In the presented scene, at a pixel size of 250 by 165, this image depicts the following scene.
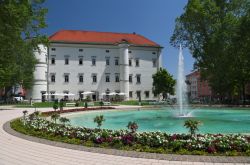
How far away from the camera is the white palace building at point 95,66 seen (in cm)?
7081

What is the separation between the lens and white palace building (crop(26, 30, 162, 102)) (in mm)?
70812

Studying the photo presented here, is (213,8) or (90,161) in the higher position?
(213,8)

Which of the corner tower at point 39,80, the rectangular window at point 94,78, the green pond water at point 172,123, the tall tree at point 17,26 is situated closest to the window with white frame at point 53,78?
the corner tower at point 39,80

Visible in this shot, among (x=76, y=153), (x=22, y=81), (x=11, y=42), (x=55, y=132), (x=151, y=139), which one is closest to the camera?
(x=76, y=153)

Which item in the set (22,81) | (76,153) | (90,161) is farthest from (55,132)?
(22,81)

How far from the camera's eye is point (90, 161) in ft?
A: 29.3

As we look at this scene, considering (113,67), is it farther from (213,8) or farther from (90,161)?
(90,161)

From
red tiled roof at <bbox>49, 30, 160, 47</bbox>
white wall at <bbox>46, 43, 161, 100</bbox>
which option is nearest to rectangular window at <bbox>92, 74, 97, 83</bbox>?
white wall at <bbox>46, 43, 161, 100</bbox>

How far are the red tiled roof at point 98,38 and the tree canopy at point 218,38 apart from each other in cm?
2121

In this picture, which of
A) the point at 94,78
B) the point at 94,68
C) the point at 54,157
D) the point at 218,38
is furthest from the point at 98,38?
the point at 54,157

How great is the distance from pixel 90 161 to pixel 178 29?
1956 inches

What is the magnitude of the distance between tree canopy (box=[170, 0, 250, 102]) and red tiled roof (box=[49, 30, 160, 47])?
69.6 feet

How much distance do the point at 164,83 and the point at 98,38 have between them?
19507 mm

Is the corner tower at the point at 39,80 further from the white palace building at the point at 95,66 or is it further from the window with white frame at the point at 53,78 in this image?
the window with white frame at the point at 53,78
